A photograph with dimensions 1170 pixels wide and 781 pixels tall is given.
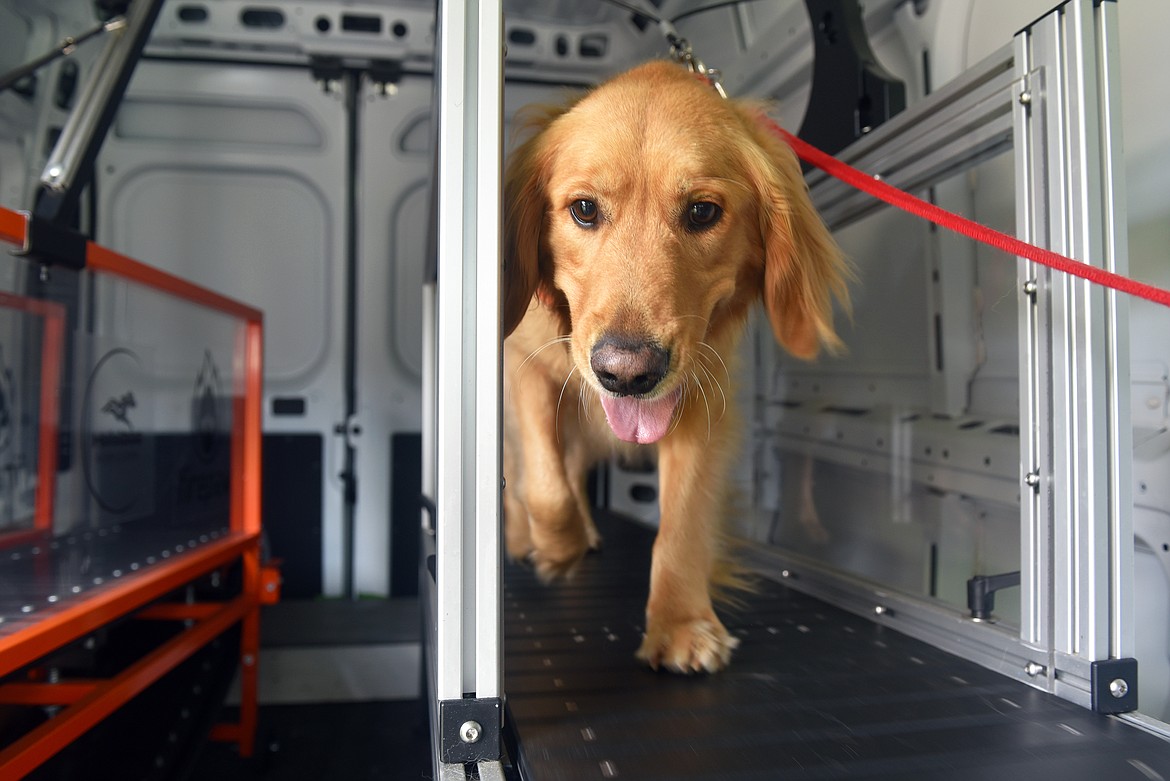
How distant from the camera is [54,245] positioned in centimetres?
164

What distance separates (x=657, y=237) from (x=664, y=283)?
0.13 metres

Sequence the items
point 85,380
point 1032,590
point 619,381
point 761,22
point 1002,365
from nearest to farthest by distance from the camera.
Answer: point 619,381, point 1032,590, point 1002,365, point 85,380, point 761,22

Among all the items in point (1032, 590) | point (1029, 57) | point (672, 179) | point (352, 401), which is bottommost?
point (1032, 590)

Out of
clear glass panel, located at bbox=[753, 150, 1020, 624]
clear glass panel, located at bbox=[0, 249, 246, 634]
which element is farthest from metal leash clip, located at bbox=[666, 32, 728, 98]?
clear glass panel, located at bbox=[0, 249, 246, 634]

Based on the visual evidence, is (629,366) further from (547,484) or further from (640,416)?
(547,484)

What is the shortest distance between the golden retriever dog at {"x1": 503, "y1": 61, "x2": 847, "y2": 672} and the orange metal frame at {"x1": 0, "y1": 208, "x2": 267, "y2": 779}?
3.41 feet

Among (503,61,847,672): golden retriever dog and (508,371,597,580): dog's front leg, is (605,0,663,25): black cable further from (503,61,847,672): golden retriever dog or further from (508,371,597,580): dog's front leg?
(508,371,597,580): dog's front leg

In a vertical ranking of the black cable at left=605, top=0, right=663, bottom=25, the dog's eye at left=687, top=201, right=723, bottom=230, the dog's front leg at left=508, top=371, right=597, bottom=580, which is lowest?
the dog's front leg at left=508, top=371, right=597, bottom=580

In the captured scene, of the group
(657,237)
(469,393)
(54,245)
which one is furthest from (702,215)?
(54,245)

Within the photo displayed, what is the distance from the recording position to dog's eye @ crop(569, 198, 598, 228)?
1480 mm

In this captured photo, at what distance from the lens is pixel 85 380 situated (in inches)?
81.6

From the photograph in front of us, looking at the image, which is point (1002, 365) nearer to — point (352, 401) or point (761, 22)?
point (761, 22)

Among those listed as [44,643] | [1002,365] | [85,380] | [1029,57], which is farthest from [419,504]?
[1029,57]

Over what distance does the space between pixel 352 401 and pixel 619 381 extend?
7.89 ft
